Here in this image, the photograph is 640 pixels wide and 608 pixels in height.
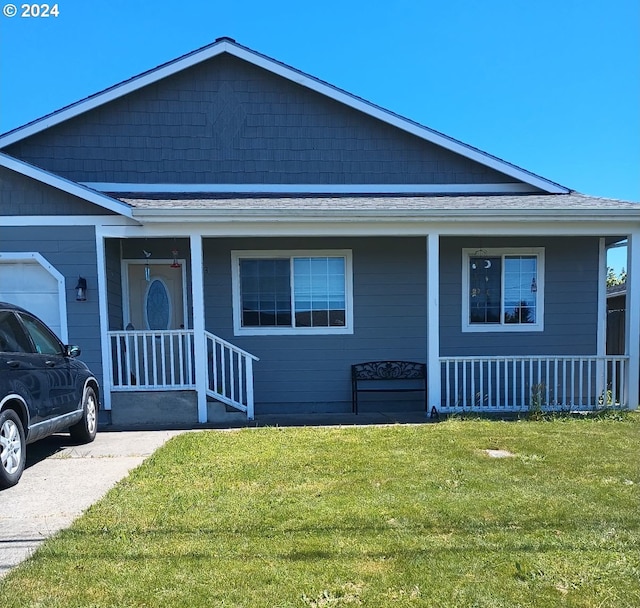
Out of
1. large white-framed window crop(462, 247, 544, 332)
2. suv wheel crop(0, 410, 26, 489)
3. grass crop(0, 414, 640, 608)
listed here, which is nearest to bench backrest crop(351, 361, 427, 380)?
large white-framed window crop(462, 247, 544, 332)

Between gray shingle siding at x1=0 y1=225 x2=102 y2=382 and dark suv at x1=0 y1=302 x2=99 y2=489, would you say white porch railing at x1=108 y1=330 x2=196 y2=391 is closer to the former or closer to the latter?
gray shingle siding at x1=0 y1=225 x2=102 y2=382

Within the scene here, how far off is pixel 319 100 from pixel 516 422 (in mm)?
A: 6318

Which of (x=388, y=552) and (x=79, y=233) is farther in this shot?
(x=79, y=233)

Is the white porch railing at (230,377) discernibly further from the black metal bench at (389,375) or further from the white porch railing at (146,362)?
the black metal bench at (389,375)

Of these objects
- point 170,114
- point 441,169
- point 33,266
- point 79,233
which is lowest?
point 33,266

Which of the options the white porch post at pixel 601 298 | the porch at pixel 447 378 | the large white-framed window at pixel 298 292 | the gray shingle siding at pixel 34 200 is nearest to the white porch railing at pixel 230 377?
the porch at pixel 447 378

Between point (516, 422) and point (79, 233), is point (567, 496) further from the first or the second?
point (79, 233)

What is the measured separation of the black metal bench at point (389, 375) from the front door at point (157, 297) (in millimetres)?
3259

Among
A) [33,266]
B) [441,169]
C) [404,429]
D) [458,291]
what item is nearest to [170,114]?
[33,266]

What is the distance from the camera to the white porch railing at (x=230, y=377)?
664cm

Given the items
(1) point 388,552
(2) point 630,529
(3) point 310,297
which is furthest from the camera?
(3) point 310,297

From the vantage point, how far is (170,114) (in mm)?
7828

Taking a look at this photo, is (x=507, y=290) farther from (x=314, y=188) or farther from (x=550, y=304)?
(x=314, y=188)

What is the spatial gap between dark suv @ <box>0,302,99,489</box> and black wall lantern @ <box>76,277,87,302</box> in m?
1.29
